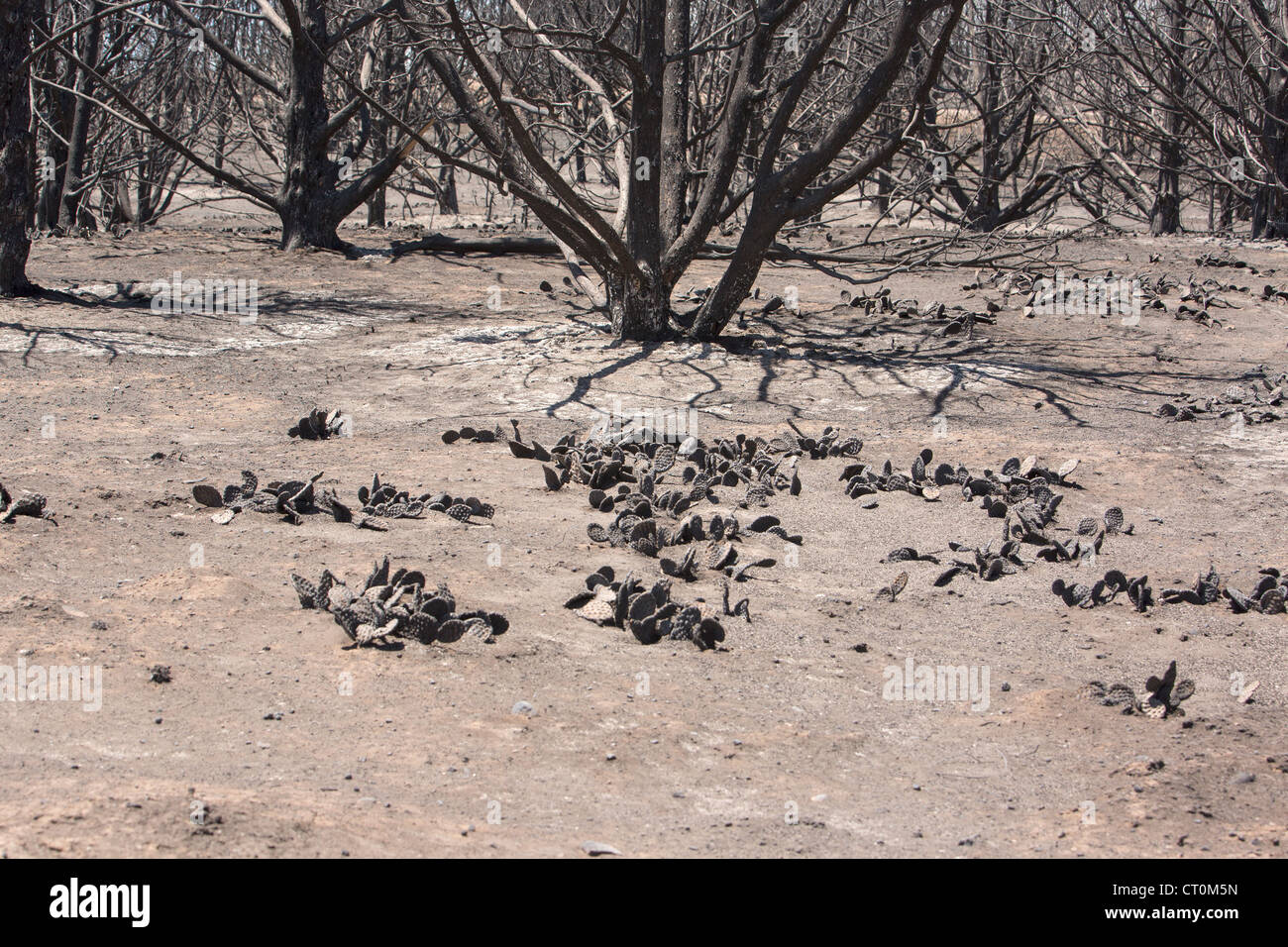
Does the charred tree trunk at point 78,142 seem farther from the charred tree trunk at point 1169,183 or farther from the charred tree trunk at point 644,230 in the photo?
the charred tree trunk at point 1169,183

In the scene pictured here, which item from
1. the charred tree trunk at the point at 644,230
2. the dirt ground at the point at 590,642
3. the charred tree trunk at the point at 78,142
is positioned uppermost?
the charred tree trunk at the point at 78,142

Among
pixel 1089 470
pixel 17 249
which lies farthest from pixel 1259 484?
pixel 17 249

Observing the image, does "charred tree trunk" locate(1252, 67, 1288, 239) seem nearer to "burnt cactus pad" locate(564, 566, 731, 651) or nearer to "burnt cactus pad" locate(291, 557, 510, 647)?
Result: "burnt cactus pad" locate(564, 566, 731, 651)

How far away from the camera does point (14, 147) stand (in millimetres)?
9312

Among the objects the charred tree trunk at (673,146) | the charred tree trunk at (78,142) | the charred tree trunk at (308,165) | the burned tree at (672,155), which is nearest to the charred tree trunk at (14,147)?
the burned tree at (672,155)

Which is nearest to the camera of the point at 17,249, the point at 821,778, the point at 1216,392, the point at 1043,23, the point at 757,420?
the point at 821,778

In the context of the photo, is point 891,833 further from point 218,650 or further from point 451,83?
point 451,83

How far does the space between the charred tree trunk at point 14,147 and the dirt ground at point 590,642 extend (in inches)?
59.4

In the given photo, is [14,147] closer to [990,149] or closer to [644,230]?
[644,230]

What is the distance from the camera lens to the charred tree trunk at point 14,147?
911 centimetres

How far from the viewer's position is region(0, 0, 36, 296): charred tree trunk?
9109 millimetres

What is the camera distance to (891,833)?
281 centimetres

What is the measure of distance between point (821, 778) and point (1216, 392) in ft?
19.2

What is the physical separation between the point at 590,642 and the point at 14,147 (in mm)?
7789
